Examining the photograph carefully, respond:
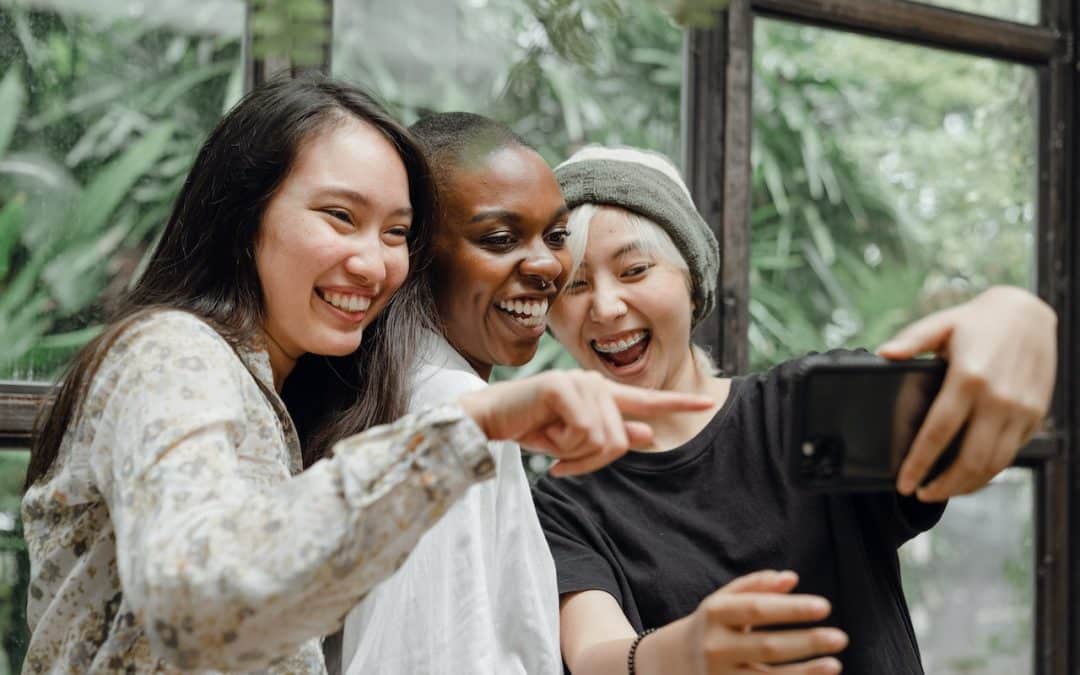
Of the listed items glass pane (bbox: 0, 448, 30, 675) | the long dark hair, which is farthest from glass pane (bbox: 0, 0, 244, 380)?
the long dark hair

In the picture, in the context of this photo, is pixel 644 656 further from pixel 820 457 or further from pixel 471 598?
pixel 820 457

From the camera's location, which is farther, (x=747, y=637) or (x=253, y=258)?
(x=253, y=258)

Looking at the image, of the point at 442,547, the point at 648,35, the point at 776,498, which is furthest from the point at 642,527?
the point at 648,35

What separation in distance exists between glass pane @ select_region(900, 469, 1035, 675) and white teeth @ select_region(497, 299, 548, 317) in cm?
139

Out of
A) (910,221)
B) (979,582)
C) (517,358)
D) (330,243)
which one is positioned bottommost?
(979,582)

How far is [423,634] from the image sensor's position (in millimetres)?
1118

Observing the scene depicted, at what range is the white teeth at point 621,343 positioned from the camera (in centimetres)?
153

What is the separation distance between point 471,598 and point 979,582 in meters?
1.75

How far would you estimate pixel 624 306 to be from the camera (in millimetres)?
1503

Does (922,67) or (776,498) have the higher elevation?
(922,67)

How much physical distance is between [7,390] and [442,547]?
2.82 ft

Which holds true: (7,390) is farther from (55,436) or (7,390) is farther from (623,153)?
(623,153)

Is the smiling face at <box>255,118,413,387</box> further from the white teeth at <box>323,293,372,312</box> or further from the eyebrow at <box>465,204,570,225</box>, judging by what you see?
the eyebrow at <box>465,204,570,225</box>

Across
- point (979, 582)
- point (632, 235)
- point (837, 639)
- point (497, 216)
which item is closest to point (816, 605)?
point (837, 639)
